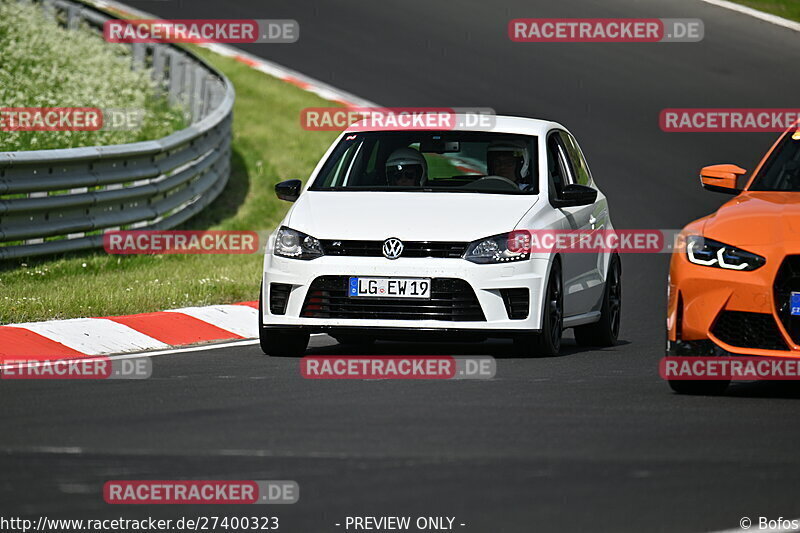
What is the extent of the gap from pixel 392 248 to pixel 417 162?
1399 millimetres

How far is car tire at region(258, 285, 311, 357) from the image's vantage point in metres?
11.2

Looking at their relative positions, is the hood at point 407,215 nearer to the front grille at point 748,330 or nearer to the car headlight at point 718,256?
the car headlight at point 718,256

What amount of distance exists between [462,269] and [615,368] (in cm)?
116

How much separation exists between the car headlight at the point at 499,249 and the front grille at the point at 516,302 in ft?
0.67

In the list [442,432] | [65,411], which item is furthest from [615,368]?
[65,411]

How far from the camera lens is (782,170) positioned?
10.3 metres

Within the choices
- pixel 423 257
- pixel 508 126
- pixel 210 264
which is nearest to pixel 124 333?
pixel 423 257

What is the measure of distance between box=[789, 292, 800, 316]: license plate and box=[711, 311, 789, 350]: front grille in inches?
4.6

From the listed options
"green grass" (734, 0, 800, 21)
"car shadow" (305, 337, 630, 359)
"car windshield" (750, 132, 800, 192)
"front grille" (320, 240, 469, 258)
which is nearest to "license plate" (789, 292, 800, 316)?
"car windshield" (750, 132, 800, 192)

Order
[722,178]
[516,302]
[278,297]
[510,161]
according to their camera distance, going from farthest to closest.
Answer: [510,161] → [278,297] → [516,302] → [722,178]

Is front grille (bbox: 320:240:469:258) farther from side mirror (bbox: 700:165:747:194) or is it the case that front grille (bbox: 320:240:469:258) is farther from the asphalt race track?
side mirror (bbox: 700:165:747:194)

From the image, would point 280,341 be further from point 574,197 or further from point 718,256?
point 718,256

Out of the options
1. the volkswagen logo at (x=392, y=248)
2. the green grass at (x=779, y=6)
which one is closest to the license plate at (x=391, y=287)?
the volkswagen logo at (x=392, y=248)

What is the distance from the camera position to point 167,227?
17141 millimetres
